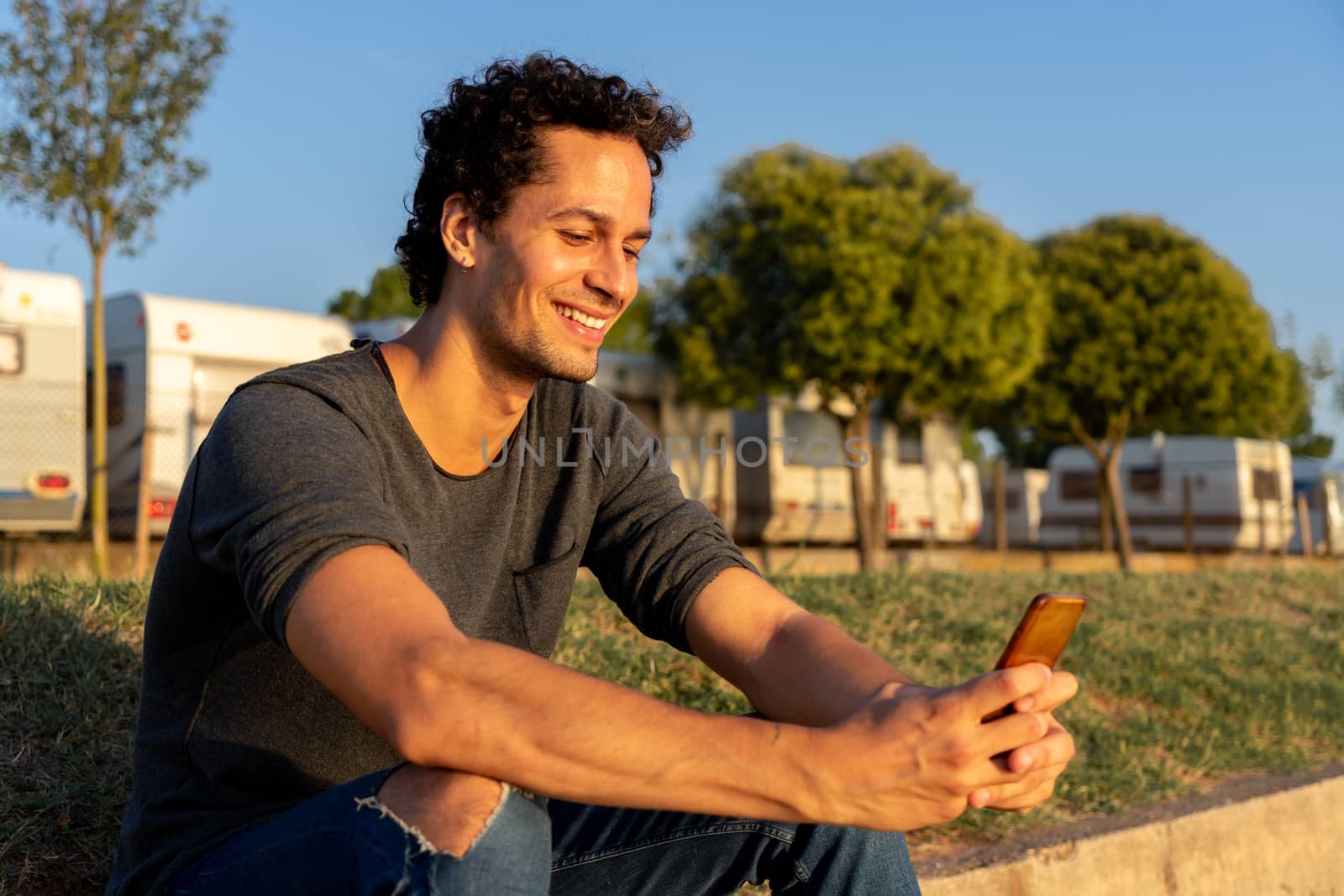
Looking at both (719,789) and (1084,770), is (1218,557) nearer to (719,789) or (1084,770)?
(1084,770)

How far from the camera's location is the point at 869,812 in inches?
57.3

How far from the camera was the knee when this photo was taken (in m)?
1.39

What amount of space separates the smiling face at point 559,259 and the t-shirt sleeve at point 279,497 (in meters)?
0.43

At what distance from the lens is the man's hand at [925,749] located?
1.44m

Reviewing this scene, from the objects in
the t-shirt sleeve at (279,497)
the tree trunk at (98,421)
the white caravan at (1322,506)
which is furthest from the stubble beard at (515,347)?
the white caravan at (1322,506)

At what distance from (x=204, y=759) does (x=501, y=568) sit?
0.57 metres

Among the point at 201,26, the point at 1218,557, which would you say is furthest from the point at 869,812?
the point at 1218,557

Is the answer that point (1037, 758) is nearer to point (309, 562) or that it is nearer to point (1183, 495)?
point (309, 562)

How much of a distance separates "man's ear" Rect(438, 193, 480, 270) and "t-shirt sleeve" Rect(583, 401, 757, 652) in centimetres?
39

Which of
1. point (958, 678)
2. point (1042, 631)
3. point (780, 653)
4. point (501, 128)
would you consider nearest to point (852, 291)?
point (958, 678)

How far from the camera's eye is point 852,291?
695 inches

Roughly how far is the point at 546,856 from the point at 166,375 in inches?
477

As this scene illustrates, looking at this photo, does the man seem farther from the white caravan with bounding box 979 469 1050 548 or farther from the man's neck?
the white caravan with bounding box 979 469 1050 548

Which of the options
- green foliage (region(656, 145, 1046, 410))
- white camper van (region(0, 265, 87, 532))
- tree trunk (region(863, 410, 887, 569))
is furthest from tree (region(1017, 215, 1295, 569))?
white camper van (region(0, 265, 87, 532))
